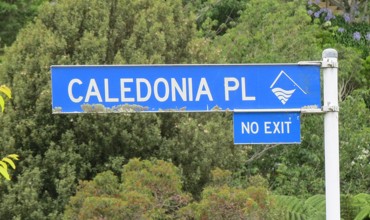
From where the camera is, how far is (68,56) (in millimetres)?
7645

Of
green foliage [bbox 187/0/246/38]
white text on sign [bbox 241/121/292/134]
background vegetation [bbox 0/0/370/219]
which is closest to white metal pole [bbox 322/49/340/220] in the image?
white text on sign [bbox 241/121/292/134]

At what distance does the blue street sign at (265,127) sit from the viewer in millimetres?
4516

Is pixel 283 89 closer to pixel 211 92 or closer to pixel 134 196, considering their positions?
pixel 211 92

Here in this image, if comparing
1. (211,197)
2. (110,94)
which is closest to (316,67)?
(110,94)

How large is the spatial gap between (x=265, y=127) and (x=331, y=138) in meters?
0.36

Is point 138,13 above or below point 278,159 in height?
above

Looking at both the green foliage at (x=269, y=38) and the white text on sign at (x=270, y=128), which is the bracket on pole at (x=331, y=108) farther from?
the green foliage at (x=269, y=38)

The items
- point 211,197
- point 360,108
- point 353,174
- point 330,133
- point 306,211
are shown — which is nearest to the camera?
point 330,133

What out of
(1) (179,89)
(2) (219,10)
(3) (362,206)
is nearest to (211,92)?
(1) (179,89)

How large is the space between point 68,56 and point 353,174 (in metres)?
4.16

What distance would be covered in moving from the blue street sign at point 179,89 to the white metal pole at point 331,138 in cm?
11

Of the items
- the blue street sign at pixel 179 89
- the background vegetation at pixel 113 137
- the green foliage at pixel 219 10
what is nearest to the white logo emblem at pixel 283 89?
the blue street sign at pixel 179 89

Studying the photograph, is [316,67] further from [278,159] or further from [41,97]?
[278,159]

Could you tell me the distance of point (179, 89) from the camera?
4.61 meters
